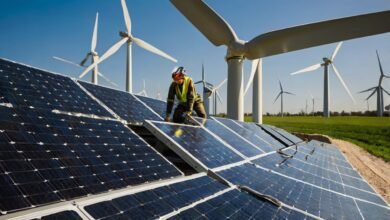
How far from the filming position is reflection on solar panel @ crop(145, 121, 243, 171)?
6891 millimetres

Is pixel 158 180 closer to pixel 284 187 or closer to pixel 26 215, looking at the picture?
pixel 26 215

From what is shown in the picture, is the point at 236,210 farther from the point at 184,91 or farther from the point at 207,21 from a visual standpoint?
the point at 207,21

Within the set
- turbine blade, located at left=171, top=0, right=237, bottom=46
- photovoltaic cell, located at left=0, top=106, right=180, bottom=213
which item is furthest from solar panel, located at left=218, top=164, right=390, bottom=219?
turbine blade, located at left=171, top=0, right=237, bottom=46

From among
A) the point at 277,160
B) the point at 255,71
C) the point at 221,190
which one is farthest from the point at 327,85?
the point at 221,190

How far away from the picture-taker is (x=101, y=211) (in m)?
3.71

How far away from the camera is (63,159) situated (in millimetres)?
4750

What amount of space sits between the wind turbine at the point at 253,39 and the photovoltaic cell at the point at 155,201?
17501mm

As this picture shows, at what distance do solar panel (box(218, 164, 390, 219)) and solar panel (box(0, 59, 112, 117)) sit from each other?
3439 millimetres

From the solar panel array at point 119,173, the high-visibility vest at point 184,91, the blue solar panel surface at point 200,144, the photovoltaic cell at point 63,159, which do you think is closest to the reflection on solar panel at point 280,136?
the high-visibility vest at point 184,91

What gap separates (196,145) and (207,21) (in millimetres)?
20237

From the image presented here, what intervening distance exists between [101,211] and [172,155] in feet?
13.8

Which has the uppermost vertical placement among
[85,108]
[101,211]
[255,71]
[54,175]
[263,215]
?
[255,71]

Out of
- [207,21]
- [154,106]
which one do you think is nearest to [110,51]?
[207,21]

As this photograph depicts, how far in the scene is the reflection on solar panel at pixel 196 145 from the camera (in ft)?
22.6
